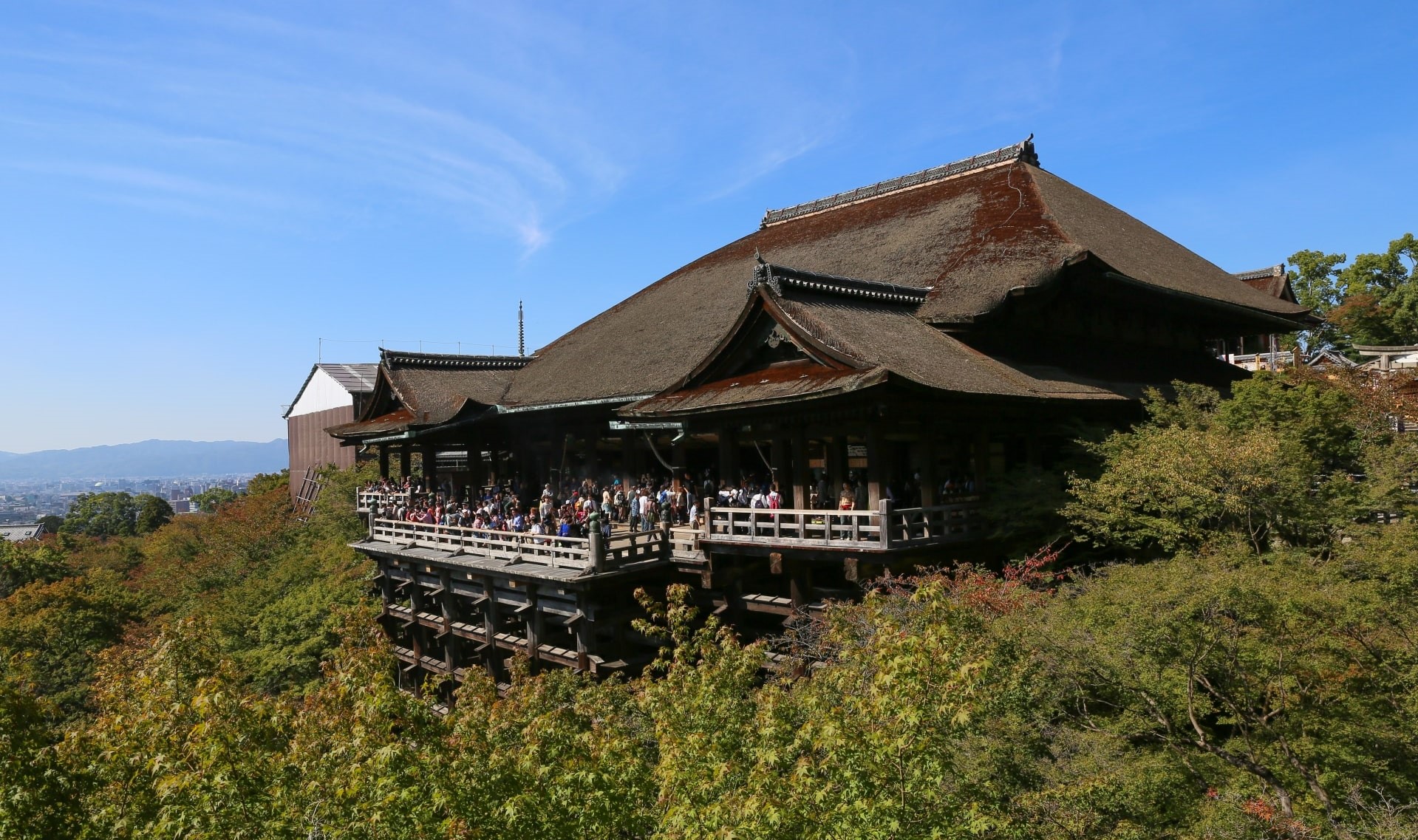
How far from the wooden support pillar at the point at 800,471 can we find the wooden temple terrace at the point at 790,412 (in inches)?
1.8

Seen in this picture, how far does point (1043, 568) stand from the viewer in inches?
631

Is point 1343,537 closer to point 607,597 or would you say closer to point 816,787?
point 816,787

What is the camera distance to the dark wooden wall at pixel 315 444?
144ft

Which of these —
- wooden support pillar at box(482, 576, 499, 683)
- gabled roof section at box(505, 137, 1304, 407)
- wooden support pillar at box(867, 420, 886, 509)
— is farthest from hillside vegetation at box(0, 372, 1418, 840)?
wooden support pillar at box(482, 576, 499, 683)

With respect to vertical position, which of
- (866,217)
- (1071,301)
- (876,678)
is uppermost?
(866,217)

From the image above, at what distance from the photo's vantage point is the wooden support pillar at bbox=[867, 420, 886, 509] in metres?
15.2

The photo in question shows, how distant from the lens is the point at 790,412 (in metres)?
16.3

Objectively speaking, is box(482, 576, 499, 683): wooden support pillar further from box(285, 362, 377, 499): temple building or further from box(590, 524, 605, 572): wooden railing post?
box(285, 362, 377, 499): temple building

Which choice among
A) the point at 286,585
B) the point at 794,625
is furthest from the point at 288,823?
the point at 286,585

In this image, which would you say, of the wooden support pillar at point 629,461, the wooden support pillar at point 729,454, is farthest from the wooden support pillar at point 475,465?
the wooden support pillar at point 729,454

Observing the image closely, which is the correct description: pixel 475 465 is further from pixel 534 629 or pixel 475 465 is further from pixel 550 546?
pixel 550 546

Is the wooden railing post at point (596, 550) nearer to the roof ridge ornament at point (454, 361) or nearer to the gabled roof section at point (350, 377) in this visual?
the roof ridge ornament at point (454, 361)

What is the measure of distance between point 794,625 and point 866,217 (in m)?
17.6

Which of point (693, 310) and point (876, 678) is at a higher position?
point (693, 310)
